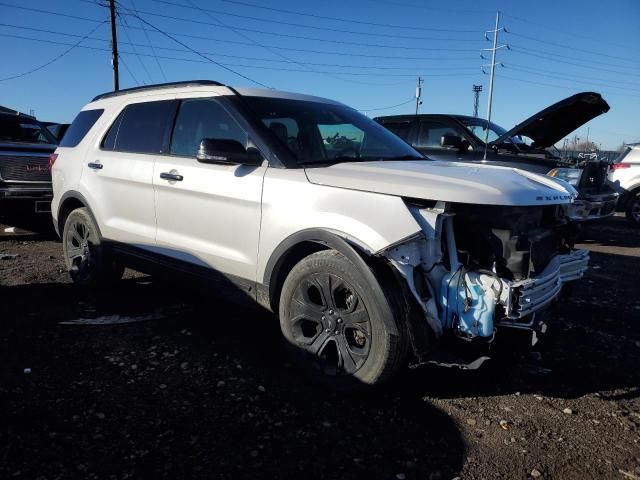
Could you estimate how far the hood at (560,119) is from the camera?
6.98 m

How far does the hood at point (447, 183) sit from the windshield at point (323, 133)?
35 centimetres

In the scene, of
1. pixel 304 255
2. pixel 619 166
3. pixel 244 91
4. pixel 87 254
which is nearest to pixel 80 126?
pixel 87 254

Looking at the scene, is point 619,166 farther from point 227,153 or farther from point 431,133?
point 227,153

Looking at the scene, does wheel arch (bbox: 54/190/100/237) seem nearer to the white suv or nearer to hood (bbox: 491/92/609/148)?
the white suv

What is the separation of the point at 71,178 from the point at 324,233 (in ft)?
11.0

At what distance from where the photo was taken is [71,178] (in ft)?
17.1

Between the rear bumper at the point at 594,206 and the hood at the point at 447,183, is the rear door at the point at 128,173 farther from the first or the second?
the rear bumper at the point at 594,206

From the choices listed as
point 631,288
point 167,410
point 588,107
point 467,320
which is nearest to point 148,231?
point 167,410

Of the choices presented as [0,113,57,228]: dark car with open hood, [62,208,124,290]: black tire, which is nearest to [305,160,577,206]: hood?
[62,208,124,290]: black tire

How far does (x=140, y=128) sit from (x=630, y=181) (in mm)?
10605

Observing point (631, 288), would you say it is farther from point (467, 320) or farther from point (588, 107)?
point (467, 320)

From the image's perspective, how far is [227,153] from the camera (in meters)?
3.44

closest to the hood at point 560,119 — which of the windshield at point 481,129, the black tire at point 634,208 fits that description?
the windshield at point 481,129

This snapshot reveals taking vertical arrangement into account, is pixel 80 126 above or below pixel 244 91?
below
